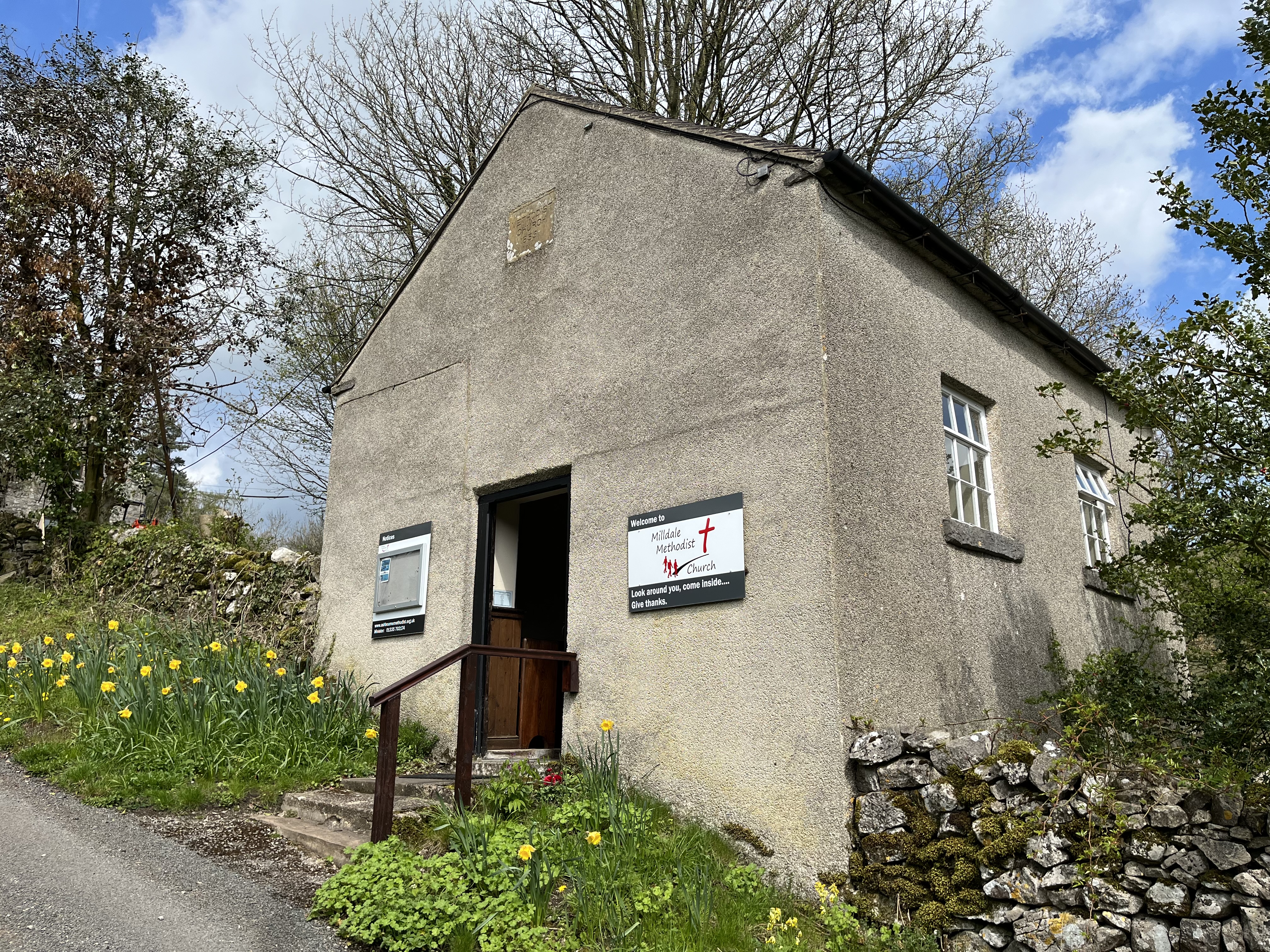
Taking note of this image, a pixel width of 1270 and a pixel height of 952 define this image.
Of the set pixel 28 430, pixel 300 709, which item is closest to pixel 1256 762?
pixel 300 709

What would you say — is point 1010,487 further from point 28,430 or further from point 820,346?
point 28,430

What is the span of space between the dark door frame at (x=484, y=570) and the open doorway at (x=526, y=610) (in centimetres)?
1

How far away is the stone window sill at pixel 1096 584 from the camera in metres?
8.77

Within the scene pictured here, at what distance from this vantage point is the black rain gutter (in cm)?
629

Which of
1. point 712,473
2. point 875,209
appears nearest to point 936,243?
point 875,209

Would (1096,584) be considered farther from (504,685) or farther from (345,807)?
(345,807)

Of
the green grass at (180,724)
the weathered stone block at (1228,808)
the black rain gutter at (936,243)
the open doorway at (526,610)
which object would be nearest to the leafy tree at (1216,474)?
the weathered stone block at (1228,808)

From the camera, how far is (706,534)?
6.19m

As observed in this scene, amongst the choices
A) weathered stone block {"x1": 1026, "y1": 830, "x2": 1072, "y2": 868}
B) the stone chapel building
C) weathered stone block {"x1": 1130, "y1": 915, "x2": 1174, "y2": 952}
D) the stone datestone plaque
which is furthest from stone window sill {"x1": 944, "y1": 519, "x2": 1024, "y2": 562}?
the stone datestone plaque

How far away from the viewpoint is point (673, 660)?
20.4 ft

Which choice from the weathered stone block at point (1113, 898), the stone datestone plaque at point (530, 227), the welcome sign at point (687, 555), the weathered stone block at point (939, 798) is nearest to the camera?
the weathered stone block at point (1113, 898)

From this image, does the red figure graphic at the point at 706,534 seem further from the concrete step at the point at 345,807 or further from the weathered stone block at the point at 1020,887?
the weathered stone block at the point at 1020,887

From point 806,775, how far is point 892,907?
81 cm

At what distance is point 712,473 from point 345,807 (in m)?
3.41
